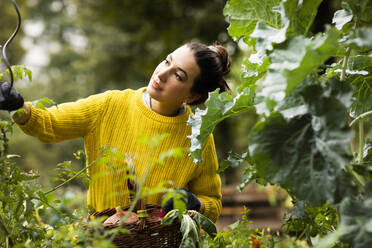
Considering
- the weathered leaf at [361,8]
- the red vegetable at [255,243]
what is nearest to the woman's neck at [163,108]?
the red vegetable at [255,243]

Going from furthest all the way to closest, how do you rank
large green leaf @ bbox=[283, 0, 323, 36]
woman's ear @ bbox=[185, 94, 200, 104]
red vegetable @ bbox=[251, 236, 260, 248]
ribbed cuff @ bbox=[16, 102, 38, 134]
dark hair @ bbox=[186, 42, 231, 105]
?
woman's ear @ bbox=[185, 94, 200, 104] → dark hair @ bbox=[186, 42, 231, 105] → ribbed cuff @ bbox=[16, 102, 38, 134] → red vegetable @ bbox=[251, 236, 260, 248] → large green leaf @ bbox=[283, 0, 323, 36]

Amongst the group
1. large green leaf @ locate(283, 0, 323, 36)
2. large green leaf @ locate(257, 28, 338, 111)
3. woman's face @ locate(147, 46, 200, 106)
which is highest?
large green leaf @ locate(283, 0, 323, 36)

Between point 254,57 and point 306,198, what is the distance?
0.60 meters

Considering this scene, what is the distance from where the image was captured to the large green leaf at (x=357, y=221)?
3.12 ft

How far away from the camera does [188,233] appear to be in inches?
54.0

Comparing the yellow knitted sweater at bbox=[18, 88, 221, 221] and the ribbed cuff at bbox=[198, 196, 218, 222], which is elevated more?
the yellow knitted sweater at bbox=[18, 88, 221, 221]

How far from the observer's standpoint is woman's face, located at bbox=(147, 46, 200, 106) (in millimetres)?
1938

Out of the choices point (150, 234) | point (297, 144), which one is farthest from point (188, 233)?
point (297, 144)

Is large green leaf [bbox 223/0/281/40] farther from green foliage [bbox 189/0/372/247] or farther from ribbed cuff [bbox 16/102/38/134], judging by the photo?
ribbed cuff [bbox 16/102/38/134]

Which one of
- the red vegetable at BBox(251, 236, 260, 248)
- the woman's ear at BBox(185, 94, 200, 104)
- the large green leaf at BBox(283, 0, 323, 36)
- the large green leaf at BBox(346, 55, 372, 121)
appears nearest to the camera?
the large green leaf at BBox(283, 0, 323, 36)

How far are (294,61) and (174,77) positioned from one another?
100 cm

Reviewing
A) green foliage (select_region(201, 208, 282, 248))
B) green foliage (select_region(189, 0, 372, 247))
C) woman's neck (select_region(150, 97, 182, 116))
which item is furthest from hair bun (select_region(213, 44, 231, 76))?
green foliage (select_region(201, 208, 282, 248))

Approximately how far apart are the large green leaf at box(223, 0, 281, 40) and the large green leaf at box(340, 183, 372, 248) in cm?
63

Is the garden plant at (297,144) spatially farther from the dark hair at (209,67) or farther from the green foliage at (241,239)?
the dark hair at (209,67)
